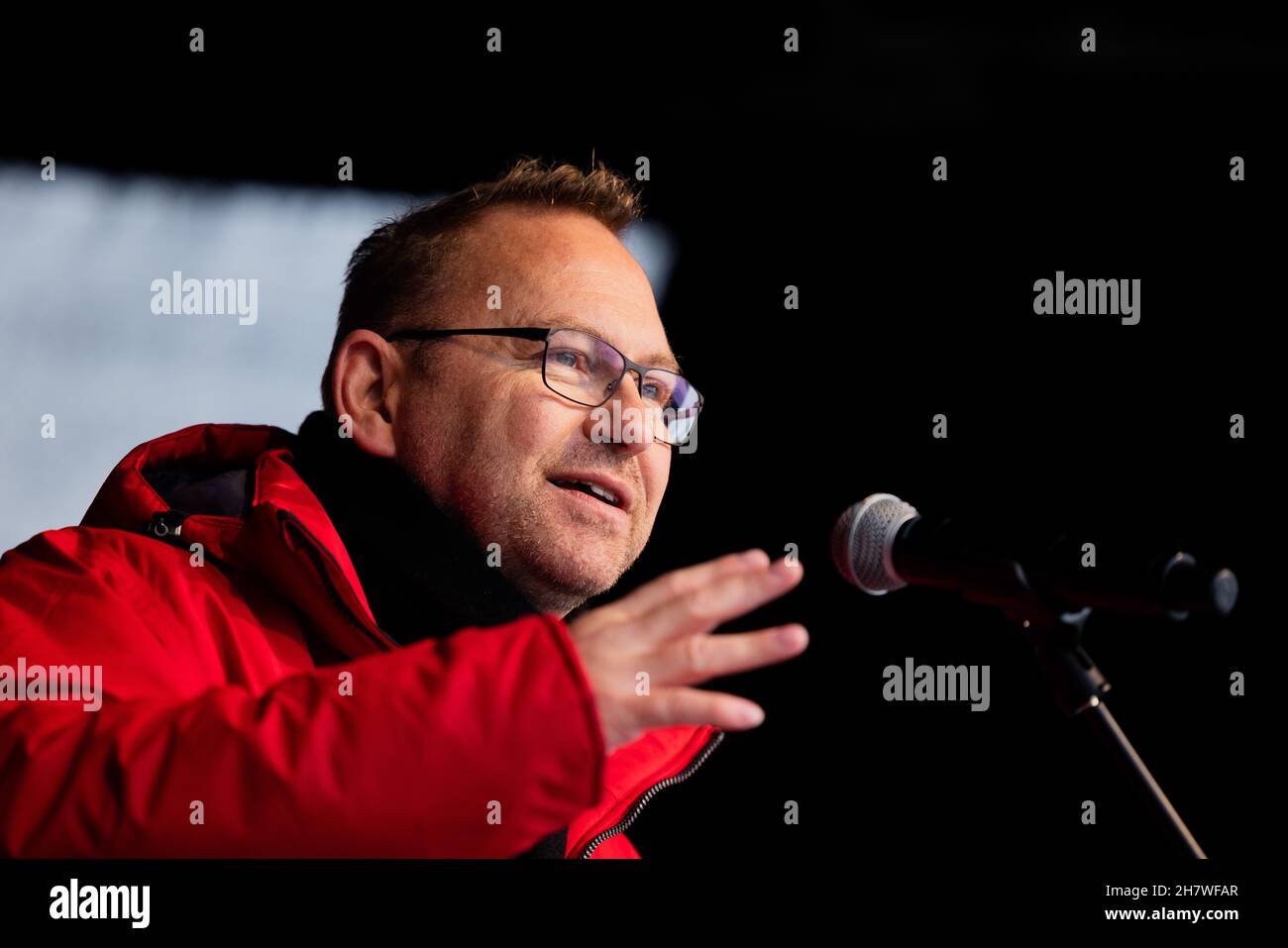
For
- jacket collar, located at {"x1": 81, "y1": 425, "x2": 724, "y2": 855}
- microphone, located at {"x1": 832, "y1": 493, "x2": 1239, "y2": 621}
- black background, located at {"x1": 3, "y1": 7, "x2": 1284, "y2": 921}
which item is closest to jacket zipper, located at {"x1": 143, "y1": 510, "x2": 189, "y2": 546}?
jacket collar, located at {"x1": 81, "y1": 425, "x2": 724, "y2": 855}

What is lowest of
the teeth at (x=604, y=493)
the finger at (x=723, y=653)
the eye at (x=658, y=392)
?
the finger at (x=723, y=653)

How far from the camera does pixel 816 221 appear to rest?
2.84 meters

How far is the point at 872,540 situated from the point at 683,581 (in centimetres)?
32

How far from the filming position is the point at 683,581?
92 centimetres

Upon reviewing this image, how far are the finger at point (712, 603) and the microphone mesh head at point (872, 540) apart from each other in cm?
25

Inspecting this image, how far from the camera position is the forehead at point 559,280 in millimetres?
1860

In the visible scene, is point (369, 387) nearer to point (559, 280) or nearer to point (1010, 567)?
point (559, 280)

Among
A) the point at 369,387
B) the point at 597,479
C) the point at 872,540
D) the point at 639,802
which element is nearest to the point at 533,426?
the point at 597,479

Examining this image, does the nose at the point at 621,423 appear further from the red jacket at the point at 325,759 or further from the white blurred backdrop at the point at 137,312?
the white blurred backdrop at the point at 137,312

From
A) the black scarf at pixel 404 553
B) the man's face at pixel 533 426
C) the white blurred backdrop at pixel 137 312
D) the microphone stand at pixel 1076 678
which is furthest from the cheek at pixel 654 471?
the white blurred backdrop at pixel 137 312

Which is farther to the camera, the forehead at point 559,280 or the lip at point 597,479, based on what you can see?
the forehead at point 559,280
